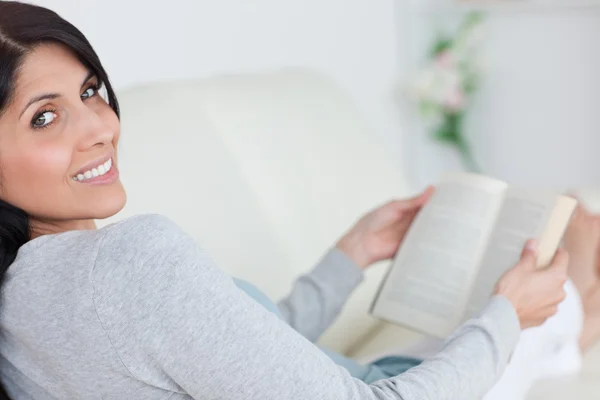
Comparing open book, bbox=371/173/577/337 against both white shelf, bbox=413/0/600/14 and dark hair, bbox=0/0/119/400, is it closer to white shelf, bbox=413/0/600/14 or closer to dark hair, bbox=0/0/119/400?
dark hair, bbox=0/0/119/400

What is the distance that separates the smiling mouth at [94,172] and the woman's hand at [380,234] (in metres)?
0.56

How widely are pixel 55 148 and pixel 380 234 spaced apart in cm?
67

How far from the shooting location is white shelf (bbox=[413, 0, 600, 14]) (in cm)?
284

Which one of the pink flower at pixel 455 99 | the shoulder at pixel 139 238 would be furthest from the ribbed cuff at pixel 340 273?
the pink flower at pixel 455 99

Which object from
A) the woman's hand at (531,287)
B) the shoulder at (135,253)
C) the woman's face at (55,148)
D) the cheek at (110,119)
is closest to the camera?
the shoulder at (135,253)

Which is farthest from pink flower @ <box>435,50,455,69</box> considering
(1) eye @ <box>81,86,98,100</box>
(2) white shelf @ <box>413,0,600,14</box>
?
(1) eye @ <box>81,86,98,100</box>

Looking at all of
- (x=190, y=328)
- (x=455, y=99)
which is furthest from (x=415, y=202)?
(x=455, y=99)

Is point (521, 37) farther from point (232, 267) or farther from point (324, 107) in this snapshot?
point (232, 267)

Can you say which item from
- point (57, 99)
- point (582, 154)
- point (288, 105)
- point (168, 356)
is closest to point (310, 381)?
point (168, 356)

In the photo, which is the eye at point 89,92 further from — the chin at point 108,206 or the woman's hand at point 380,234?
the woman's hand at point 380,234

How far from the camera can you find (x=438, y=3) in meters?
3.16

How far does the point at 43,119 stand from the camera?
937 mm

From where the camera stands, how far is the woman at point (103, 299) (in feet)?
2.70

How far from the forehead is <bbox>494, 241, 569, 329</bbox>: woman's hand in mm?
607
